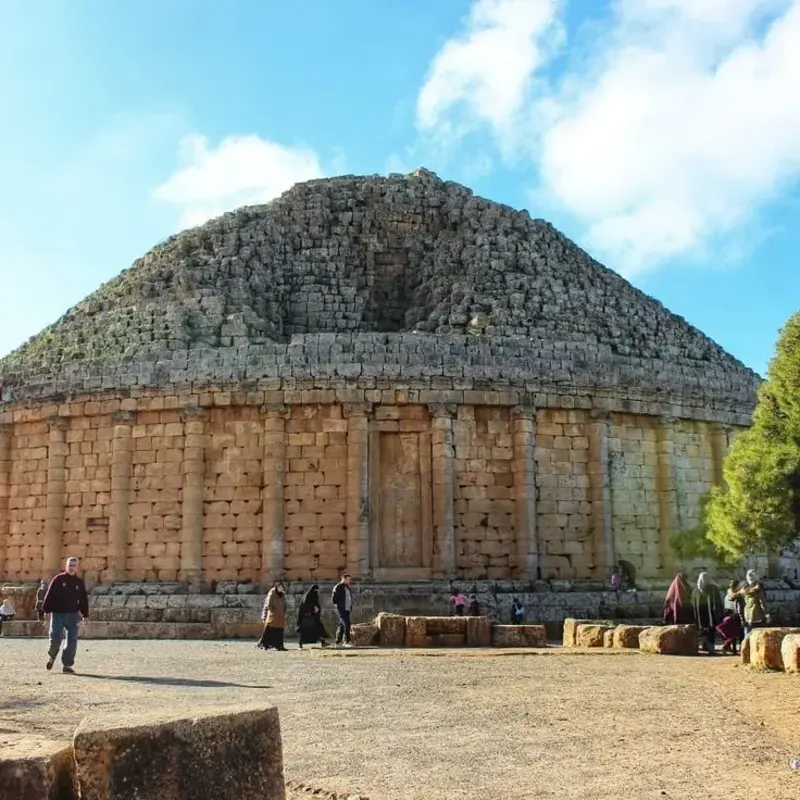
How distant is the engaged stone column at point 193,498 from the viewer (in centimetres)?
2386

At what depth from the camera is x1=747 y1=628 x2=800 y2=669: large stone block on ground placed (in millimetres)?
12969

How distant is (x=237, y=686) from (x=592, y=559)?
14855mm

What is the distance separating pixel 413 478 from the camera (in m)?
24.4

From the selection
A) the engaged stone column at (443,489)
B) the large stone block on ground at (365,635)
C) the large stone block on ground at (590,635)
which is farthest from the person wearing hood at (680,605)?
the engaged stone column at (443,489)

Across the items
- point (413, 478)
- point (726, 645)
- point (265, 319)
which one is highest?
point (265, 319)

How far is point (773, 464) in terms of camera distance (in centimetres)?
1449

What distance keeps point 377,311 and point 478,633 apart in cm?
1245

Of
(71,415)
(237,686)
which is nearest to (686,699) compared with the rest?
(237,686)

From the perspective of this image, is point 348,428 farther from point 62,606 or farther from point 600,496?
point 62,606

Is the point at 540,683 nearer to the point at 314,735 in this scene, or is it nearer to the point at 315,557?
the point at 314,735

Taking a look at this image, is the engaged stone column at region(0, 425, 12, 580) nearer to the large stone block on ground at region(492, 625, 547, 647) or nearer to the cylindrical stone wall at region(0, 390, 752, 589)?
the cylindrical stone wall at region(0, 390, 752, 589)

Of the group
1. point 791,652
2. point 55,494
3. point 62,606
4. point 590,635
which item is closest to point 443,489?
point 590,635

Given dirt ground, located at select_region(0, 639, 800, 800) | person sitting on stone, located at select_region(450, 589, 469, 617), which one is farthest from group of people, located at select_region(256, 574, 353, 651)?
person sitting on stone, located at select_region(450, 589, 469, 617)

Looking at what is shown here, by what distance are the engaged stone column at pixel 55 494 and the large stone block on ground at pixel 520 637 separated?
12649 millimetres
